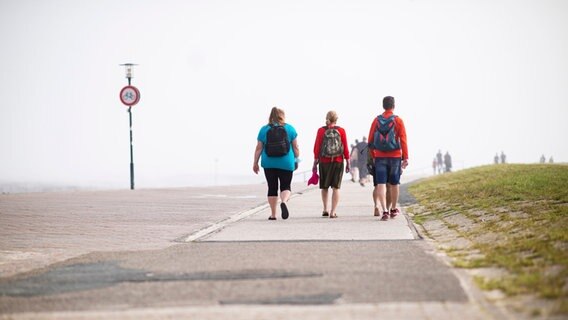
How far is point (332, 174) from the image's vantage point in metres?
13.9

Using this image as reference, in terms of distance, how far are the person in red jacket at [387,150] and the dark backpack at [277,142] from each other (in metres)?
1.50

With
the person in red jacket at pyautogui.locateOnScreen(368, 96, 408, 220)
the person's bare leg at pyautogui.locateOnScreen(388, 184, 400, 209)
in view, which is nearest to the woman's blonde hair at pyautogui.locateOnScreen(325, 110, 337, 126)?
the person in red jacket at pyautogui.locateOnScreen(368, 96, 408, 220)

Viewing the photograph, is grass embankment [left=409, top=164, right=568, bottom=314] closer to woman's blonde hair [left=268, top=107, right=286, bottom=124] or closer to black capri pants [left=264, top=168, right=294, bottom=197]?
black capri pants [left=264, top=168, right=294, bottom=197]

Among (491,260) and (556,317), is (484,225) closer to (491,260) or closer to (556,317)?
(491,260)

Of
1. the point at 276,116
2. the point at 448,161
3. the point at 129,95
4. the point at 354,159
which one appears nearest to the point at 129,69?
the point at 129,95

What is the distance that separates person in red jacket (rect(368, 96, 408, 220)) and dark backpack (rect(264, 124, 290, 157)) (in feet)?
4.94

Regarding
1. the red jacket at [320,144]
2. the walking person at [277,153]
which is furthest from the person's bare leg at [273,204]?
the red jacket at [320,144]

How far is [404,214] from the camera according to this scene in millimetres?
14391

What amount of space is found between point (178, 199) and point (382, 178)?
8635mm

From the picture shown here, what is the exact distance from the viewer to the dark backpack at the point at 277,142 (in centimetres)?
1350

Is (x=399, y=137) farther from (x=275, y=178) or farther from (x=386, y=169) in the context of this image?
(x=275, y=178)

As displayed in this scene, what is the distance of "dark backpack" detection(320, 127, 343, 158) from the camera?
13766 mm

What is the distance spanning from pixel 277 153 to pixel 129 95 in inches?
729

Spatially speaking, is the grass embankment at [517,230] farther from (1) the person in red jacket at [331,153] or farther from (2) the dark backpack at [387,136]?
(1) the person in red jacket at [331,153]
